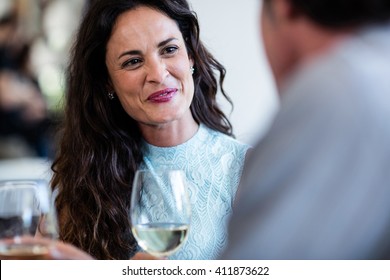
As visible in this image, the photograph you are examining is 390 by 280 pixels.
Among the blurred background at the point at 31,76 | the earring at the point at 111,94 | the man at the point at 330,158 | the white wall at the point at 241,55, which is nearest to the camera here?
the man at the point at 330,158

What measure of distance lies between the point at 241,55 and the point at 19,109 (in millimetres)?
1490

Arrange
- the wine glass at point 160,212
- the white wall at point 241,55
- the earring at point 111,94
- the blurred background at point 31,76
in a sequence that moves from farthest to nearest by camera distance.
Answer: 1. the blurred background at point 31,76
2. the white wall at point 241,55
3. the earring at point 111,94
4. the wine glass at point 160,212

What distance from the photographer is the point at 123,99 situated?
169cm

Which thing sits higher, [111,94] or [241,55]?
[111,94]

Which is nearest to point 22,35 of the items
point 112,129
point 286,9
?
point 112,129

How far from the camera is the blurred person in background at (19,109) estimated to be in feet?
13.6

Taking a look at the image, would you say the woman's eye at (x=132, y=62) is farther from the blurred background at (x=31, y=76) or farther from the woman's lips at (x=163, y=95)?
the blurred background at (x=31, y=76)

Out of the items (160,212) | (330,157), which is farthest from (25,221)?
(330,157)

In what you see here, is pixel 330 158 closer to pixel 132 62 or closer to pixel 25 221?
pixel 25 221

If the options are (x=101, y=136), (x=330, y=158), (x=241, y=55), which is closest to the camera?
(x=330, y=158)

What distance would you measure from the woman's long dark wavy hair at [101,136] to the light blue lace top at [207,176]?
6 centimetres

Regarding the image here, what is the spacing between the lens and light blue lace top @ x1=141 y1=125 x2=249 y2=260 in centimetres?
154

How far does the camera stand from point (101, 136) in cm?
169

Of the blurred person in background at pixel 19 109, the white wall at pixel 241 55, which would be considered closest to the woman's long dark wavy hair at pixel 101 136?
the white wall at pixel 241 55
